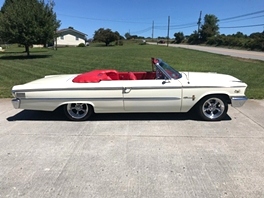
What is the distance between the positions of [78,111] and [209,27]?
264 ft

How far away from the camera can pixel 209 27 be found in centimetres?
7675

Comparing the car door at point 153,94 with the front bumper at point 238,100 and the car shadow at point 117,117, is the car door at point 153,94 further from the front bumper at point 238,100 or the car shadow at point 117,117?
the front bumper at point 238,100

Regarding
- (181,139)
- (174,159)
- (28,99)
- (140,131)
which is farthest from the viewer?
(28,99)

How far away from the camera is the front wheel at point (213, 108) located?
178 inches

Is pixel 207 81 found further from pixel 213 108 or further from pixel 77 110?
pixel 77 110

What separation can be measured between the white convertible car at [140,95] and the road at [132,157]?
313 millimetres

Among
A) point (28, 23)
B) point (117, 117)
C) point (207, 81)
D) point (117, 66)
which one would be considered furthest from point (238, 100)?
point (28, 23)

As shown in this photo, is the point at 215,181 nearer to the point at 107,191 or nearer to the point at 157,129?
the point at 107,191

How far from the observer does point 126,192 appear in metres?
2.46

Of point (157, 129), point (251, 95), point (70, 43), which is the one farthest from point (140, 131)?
point (70, 43)

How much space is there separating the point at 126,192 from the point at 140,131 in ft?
5.60

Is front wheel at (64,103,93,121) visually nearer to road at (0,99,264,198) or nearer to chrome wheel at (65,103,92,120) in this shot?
chrome wheel at (65,103,92,120)

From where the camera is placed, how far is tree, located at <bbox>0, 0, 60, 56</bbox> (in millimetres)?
19750

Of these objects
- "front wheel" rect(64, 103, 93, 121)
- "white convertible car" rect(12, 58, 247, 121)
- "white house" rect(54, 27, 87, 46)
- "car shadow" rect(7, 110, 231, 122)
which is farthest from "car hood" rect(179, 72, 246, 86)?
"white house" rect(54, 27, 87, 46)
